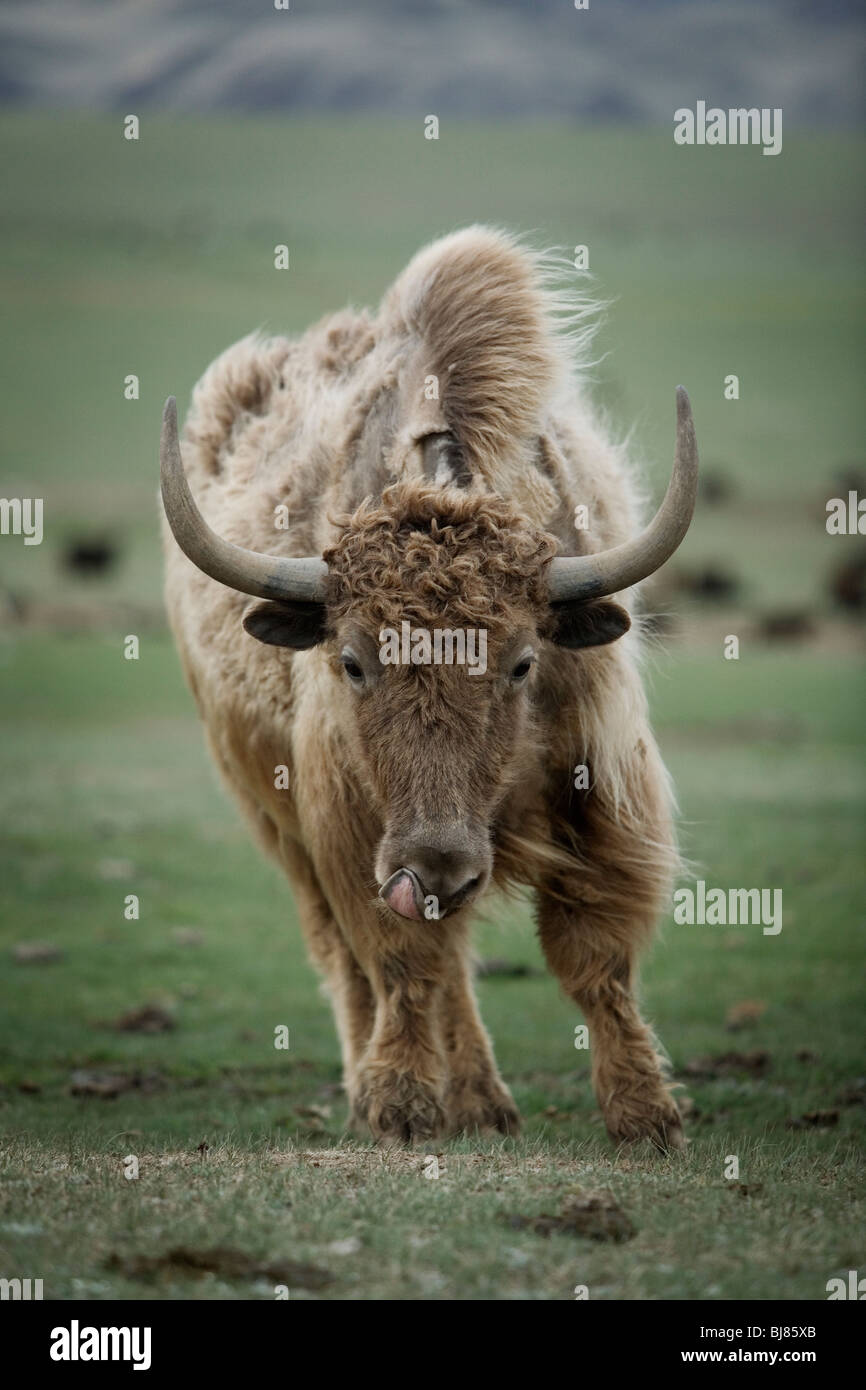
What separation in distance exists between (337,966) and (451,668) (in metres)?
3.07

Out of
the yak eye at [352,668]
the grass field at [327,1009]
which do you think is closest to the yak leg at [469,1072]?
the grass field at [327,1009]

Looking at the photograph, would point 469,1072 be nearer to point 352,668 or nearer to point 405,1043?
point 405,1043

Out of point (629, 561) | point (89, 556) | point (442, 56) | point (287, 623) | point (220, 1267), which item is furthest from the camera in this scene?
point (442, 56)

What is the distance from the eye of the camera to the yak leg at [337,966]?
27.7 feet

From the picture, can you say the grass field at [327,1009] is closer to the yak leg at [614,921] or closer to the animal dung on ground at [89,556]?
the yak leg at [614,921]

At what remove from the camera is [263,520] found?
813cm

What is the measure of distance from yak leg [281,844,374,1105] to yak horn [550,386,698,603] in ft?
9.21

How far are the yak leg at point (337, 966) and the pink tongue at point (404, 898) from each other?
2234 mm

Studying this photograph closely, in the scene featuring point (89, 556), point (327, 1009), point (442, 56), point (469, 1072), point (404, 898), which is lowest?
point (469, 1072)

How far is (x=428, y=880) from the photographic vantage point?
603 centimetres

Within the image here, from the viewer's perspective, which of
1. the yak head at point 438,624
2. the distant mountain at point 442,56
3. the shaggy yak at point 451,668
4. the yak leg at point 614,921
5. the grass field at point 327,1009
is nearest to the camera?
the grass field at point 327,1009

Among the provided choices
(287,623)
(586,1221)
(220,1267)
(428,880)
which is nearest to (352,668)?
(287,623)
